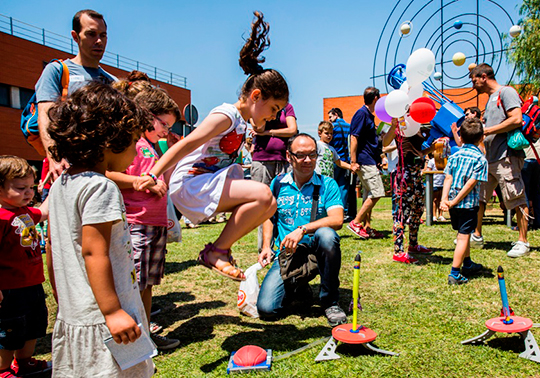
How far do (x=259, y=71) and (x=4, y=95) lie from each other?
2283 centimetres

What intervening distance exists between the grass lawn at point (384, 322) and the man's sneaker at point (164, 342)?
2.0 inches

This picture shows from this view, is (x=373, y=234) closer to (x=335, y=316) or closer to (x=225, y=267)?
(x=335, y=316)

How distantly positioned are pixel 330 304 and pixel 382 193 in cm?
313

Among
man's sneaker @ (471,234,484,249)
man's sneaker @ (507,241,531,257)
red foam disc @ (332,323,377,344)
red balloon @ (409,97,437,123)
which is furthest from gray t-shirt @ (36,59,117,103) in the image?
man's sneaker @ (471,234,484,249)

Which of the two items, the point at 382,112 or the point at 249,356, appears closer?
the point at 249,356

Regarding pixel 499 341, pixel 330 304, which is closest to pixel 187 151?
pixel 330 304

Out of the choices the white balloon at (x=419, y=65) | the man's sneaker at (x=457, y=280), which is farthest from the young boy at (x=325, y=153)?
the man's sneaker at (x=457, y=280)

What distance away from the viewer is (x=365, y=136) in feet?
20.4

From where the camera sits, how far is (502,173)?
17.3 feet

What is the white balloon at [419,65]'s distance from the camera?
4.93 meters

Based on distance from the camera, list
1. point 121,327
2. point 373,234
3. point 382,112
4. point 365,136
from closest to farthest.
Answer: point 121,327
point 382,112
point 365,136
point 373,234

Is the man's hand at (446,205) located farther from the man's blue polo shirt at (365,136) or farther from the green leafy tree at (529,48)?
the green leafy tree at (529,48)

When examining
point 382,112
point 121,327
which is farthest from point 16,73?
point 121,327

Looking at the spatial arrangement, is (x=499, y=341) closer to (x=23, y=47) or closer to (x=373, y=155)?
(x=373, y=155)
